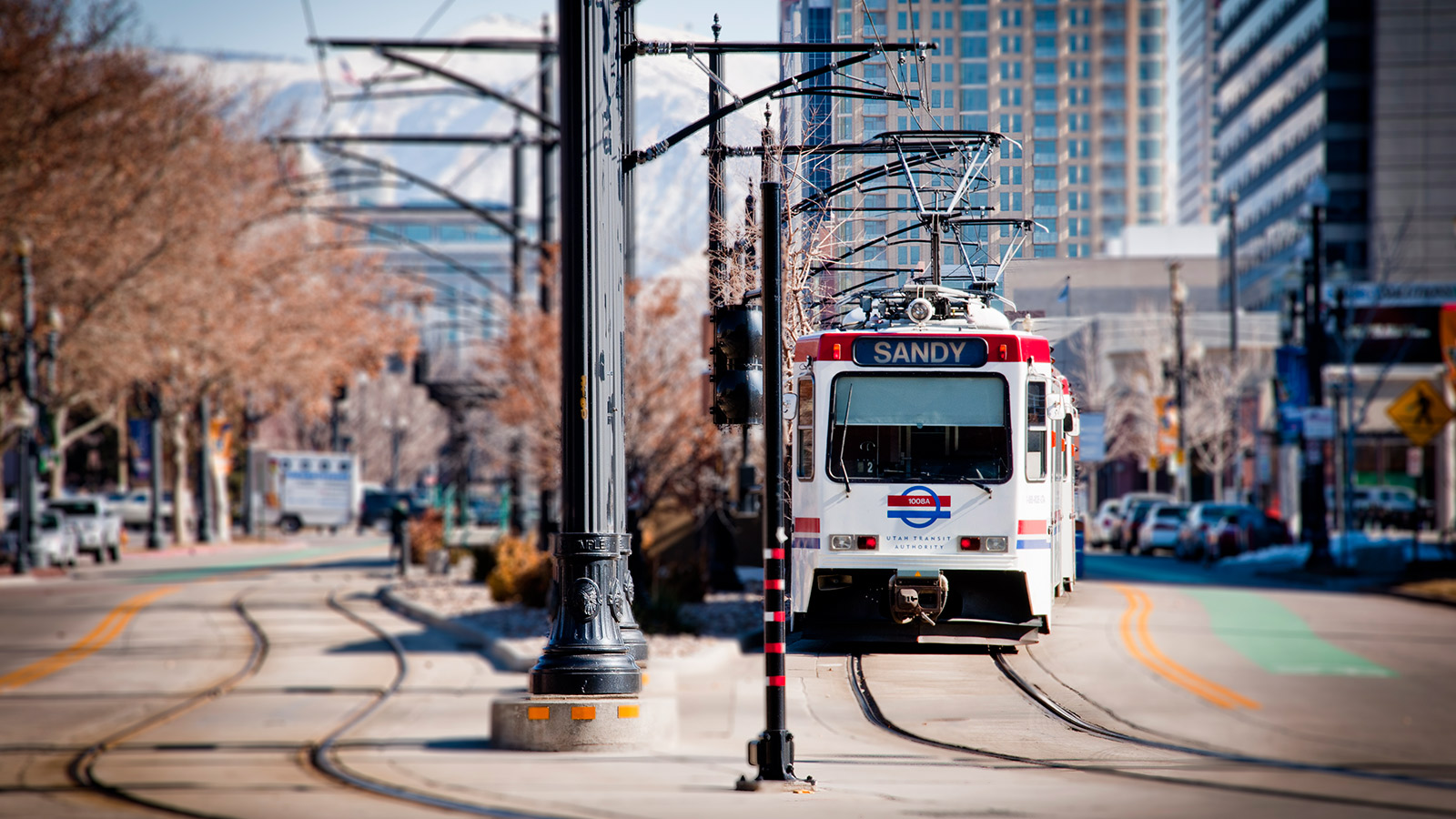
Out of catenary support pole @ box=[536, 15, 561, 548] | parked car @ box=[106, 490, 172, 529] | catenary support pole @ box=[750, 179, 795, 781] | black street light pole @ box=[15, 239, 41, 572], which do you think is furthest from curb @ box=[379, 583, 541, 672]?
parked car @ box=[106, 490, 172, 529]

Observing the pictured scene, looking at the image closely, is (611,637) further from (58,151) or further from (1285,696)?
(58,151)

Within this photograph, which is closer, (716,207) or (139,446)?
(716,207)

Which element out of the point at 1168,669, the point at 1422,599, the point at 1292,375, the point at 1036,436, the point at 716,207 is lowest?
the point at 1168,669

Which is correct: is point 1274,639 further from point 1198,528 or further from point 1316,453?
point 1198,528

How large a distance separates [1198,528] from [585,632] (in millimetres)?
42904

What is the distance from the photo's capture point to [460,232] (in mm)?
181000

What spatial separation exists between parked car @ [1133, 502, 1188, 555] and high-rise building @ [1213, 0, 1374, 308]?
9.15 metres

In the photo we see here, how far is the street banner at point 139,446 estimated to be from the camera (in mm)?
81662

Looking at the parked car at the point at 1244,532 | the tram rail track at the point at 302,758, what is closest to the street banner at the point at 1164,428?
the tram rail track at the point at 302,758

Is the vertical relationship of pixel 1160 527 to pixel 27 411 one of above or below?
below

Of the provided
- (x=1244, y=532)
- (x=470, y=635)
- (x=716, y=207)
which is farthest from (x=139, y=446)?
(x=716, y=207)

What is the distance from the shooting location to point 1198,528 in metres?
48.7

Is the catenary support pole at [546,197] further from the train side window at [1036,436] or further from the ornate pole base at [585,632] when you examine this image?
the train side window at [1036,436]

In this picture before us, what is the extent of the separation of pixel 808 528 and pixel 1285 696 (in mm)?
18692
